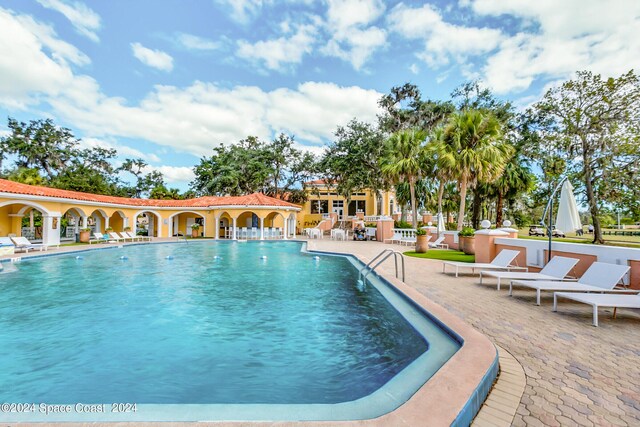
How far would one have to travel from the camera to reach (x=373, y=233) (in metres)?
25.7

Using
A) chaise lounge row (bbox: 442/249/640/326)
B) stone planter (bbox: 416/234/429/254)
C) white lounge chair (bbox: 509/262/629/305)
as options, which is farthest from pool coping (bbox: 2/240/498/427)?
stone planter (bbox: 416/234/429/254)

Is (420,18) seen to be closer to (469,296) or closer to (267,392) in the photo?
(469,296)

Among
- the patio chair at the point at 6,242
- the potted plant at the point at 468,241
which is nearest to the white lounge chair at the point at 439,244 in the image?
the potted plant at the point at 468,241

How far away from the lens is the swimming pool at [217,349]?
315 centimetres

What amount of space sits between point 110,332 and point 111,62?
72.0ft

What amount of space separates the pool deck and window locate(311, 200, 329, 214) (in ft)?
111

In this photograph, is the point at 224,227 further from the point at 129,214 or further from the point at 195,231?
the point at 129,214

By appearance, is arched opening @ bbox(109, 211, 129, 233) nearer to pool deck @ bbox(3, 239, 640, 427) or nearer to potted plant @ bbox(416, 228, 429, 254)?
potted plant @ bbox(416, 228, 429, 254)

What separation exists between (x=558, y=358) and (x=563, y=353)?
0.75 feet

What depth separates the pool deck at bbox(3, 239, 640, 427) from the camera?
237 centimetres

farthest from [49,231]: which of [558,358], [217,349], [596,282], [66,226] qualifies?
[596,282]

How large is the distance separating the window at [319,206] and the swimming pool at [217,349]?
31.6m

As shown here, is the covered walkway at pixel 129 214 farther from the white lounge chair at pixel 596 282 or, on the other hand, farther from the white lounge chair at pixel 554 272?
the white lounge chair at pixel 596 282

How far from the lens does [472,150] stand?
698 inches
